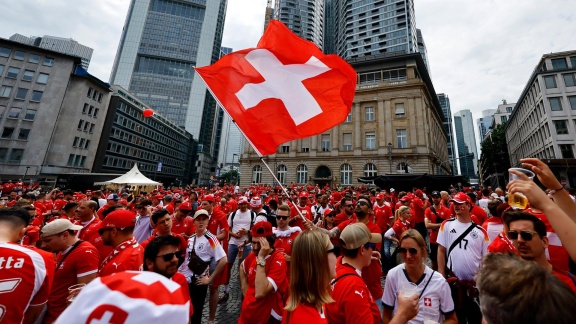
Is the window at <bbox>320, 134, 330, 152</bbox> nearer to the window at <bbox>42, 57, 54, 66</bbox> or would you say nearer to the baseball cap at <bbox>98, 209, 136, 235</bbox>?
the baseball cap at <bbox>98, 209, 136, 235</bbox>

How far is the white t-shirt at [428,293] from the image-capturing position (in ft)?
7.47

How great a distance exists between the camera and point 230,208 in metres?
8.89

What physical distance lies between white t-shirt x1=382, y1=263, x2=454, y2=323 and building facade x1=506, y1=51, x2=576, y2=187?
4352cm

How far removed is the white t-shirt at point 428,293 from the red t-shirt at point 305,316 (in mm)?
972

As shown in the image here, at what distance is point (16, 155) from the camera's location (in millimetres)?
34469

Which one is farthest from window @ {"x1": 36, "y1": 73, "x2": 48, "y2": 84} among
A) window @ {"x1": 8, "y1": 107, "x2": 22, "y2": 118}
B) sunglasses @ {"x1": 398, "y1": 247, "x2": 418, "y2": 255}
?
sunglasses @ {"x1": 398, "y1": 247, "x2": 418, "y2": 255}

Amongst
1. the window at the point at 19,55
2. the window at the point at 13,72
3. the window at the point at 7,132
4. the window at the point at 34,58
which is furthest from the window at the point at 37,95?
the window at the point at 19,55

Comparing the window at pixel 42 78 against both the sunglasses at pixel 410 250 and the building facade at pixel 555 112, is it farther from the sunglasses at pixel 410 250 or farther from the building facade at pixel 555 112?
the building facade at pixel 555 112

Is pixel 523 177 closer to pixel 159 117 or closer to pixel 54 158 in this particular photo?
pixel 54 158

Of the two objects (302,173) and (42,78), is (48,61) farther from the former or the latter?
(302,173)

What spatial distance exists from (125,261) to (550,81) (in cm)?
5589

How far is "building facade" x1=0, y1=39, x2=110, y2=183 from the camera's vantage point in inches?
1361

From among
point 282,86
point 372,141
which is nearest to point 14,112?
point 282,86

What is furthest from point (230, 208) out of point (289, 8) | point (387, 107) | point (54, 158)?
point (289, 8)
